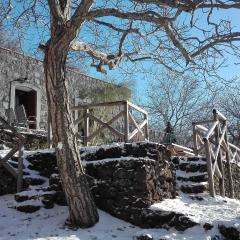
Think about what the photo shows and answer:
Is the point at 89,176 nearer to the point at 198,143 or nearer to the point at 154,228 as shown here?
the point at 154,228

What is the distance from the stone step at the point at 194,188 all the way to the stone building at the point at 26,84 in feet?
26.9

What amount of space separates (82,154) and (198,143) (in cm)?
421

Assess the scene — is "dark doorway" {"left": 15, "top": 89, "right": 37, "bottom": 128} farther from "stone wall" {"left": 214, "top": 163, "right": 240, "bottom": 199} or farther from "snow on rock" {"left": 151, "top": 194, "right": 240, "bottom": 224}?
"snow on rock" {"left": 151, "top": 194, "right": 240, "bottom": 224}

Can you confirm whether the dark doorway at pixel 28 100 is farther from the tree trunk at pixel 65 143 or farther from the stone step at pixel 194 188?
the tree trunk at pixel 65 143

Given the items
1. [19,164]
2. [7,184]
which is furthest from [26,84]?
[19,164]

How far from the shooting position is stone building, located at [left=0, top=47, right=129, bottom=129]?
14.4 metres

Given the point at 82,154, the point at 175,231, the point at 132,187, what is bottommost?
the point at 175,231

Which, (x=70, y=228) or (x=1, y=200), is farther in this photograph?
(x=1, y=200)

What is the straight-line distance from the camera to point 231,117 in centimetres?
2855

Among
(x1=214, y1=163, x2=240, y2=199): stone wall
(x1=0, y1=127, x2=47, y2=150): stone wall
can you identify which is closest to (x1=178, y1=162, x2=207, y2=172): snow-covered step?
(x1=214, y1=163, x2=240, y2=199): stone wall

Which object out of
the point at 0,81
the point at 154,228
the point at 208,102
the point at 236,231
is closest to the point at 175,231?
the point at 154,228

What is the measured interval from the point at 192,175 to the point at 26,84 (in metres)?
8.44

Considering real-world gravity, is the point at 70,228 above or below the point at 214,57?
below

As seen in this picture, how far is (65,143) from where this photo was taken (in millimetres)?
6086
